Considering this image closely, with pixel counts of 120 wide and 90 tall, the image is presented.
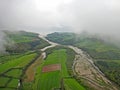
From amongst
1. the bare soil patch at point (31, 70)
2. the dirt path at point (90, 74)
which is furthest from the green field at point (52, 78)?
the dirt path at point (90, 74)

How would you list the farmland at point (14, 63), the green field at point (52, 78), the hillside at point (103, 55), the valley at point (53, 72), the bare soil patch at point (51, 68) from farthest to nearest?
the bare soil patch at point (51, 68), the hillside at point (103, 55), the farmland at point (14, 63), the valley at point (53, 72), the green field at point (52, 78)

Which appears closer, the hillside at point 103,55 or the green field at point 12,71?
the green field at point 12,71

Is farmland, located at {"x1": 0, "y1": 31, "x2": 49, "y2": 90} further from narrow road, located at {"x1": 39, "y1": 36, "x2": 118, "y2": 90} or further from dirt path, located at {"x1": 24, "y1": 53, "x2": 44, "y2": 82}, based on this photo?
narrow road, located at {"x1": 39, "y1": 36, "x2": 118, "y2": 90}

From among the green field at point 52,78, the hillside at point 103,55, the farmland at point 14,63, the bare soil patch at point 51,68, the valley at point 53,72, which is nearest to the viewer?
the green field at point 52,78

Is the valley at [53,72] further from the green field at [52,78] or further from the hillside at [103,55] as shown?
the hillside at [103,55]

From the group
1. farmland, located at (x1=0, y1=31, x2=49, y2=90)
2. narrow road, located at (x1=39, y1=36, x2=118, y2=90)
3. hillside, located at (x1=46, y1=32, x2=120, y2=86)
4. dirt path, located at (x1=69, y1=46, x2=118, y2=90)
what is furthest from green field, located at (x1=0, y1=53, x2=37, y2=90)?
hillside, located at (x1=46, y1=32, x2=120, y2=86)

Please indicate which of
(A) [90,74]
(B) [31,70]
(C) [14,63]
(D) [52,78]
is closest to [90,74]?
(A) [90,74]

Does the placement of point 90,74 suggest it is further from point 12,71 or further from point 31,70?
point 12,71

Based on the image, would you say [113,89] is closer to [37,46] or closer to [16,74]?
[16,74]

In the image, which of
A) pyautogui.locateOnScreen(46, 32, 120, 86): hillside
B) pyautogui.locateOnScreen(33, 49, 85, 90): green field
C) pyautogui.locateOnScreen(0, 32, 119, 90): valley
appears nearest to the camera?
pyautogui.locateOnScreen(33, 49, 85, 90): green field
